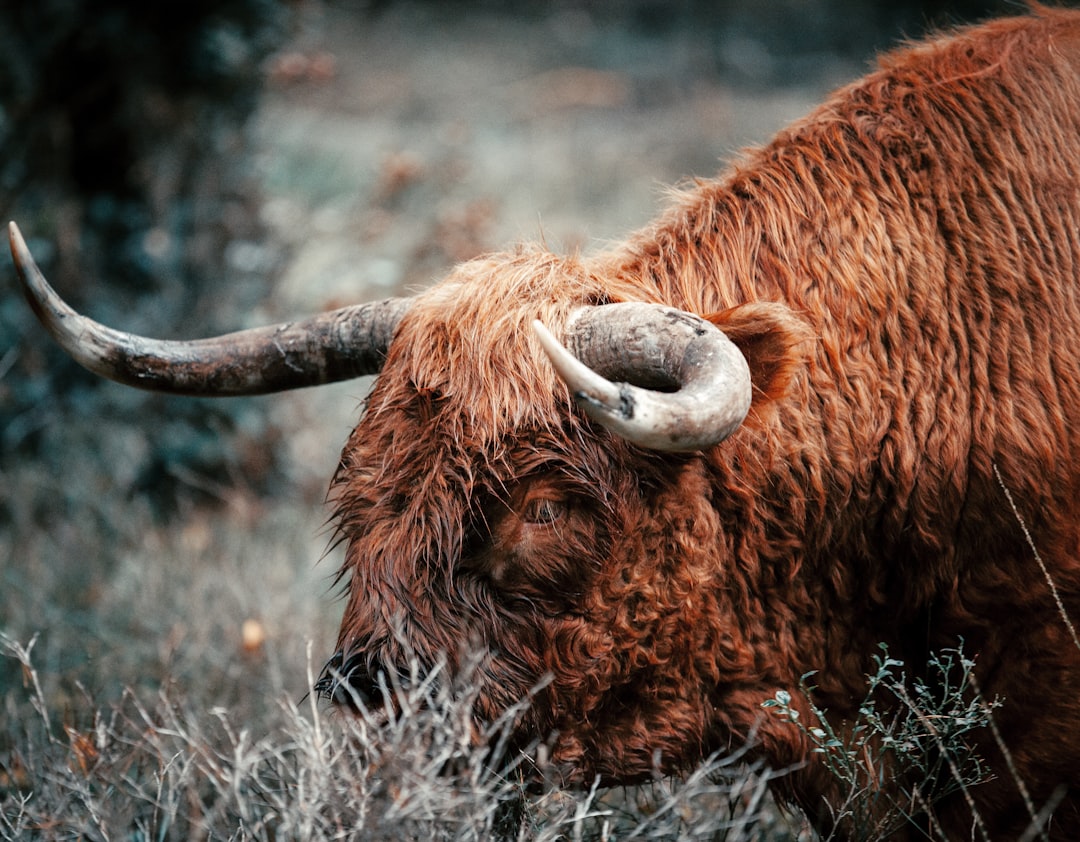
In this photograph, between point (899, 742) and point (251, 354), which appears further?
point (251, 354)

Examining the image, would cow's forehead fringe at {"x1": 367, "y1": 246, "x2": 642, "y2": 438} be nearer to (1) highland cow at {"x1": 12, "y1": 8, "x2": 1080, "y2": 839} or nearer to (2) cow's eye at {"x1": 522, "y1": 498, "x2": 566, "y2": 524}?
(1) highland cow at {"x1": 12, "y1": 8, "x2": 1080, "y2": 839}

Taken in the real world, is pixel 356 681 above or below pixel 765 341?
below

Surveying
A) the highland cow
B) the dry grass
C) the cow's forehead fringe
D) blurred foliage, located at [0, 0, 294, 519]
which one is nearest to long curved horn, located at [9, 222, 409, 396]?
the highland cow

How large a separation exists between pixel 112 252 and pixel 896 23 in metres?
13.9

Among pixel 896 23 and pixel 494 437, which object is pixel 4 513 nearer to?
pixel 494 437

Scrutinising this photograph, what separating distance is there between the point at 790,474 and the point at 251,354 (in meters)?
1.72

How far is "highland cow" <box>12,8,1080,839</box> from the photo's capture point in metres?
2.54

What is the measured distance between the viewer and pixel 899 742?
2.71 m

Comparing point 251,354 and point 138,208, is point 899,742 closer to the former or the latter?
point 251,354

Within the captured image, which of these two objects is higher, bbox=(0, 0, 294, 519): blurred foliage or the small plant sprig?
bbox=(0, 0, 294, 519): blurred foliage

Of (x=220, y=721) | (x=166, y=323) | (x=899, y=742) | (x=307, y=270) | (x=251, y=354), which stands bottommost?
(x=220, y=721)

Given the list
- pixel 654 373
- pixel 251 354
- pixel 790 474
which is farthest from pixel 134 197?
pixel 790 474

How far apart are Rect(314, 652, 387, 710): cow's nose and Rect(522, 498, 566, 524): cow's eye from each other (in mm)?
545

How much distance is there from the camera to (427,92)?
16938 mm
